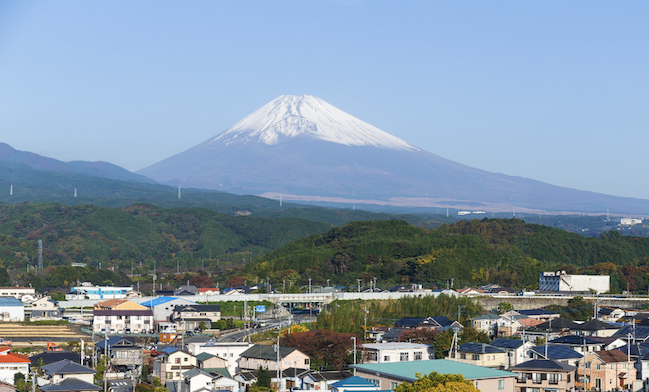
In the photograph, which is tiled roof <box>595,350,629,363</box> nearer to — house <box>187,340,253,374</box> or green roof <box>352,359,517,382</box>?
green roof <box>352,359,517,382</box>

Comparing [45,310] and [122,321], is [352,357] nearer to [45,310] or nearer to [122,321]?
[122,321]

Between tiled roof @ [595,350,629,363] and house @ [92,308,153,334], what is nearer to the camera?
tiled roof @ [595,350,629,363]

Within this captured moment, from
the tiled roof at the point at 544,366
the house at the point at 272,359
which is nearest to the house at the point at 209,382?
the house at the point at 272,359

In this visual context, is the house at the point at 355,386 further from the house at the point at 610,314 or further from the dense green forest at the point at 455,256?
the dense green forest at the point at 455,256

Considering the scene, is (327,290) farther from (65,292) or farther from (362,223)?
(362,223)

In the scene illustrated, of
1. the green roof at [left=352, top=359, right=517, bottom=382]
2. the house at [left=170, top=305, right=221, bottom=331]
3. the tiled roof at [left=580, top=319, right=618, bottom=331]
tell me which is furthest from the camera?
the house at [left=170, top=305, right=221, bottom=331]

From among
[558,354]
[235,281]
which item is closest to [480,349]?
[558,354]

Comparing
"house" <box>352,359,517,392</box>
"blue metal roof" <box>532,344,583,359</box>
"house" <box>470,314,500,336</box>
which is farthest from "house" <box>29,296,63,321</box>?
"blue metal roof" <box>532,344,583,359</box>
